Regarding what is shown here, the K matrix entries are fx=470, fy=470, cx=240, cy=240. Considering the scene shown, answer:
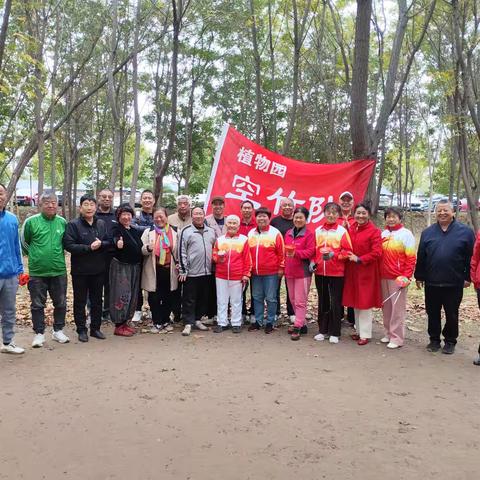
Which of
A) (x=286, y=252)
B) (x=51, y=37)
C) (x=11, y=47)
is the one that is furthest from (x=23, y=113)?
(x=286, y=252)

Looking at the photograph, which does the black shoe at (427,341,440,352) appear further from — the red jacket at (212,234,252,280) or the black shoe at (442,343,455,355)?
the red jacket at (212,234,252,280)

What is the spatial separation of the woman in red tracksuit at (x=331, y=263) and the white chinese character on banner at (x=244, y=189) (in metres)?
1.96

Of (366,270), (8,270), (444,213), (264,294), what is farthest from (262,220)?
(8,270)

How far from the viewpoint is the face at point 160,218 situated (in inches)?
239

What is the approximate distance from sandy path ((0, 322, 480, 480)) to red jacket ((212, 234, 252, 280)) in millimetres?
949

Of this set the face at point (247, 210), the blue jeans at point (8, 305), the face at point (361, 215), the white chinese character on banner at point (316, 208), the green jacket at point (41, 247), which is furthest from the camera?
the white chinese character on banner at point (316, 208)

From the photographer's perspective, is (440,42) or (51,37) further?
(440,42)

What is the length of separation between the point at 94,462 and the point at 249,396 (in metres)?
1.47

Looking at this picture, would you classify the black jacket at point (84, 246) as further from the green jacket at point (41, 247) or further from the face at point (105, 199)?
the face at point (105, 199)

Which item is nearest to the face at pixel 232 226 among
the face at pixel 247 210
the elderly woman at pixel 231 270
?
the elderly woman at pixel 231 270

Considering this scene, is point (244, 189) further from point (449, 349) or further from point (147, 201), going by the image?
point (449, 349)

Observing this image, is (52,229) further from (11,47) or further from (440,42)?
(440,42)

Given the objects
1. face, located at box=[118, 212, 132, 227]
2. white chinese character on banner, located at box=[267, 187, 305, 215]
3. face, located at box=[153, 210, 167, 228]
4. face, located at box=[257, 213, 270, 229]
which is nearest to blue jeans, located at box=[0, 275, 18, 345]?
face, located at box=[118, 212, 132, 227]

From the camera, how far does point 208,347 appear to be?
5457 millimetres
